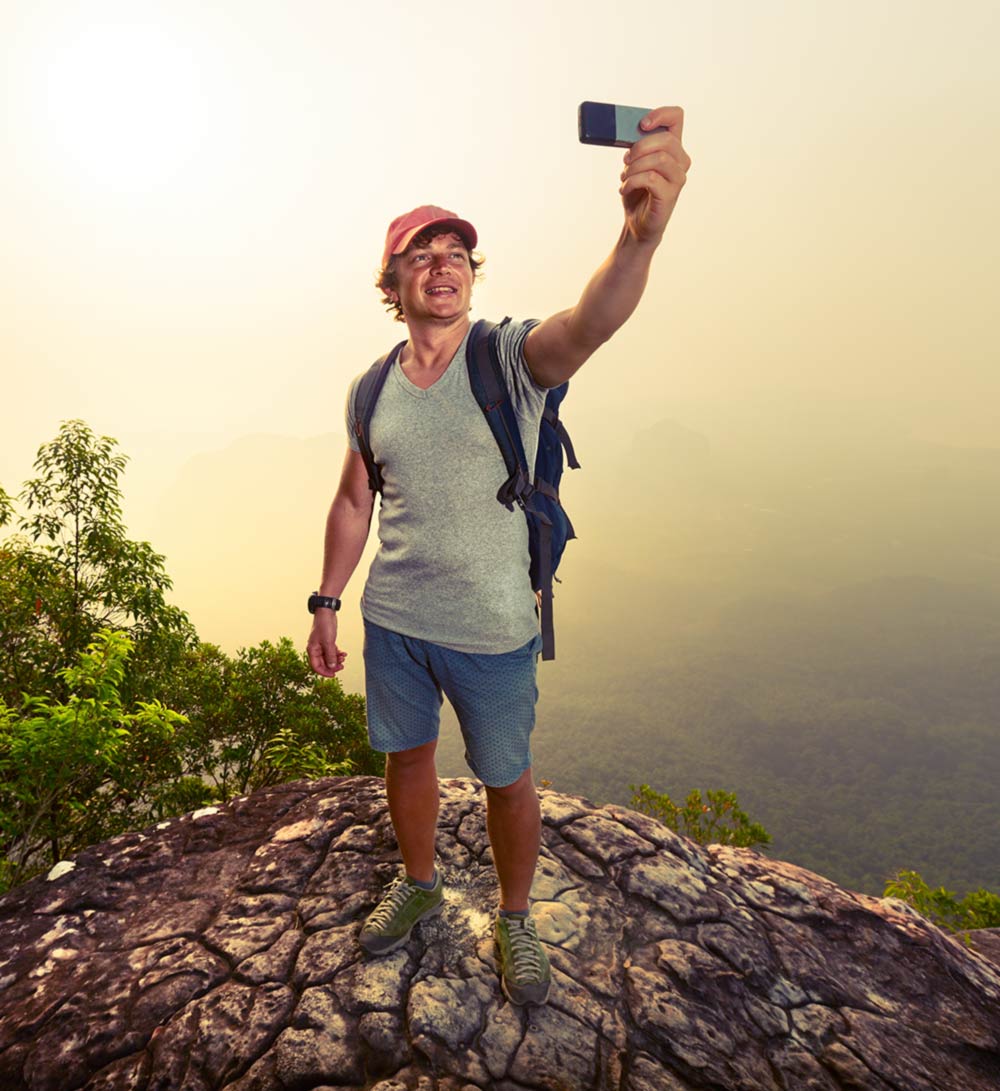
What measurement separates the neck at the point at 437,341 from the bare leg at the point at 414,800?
1479 mm

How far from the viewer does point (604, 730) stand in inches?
3531

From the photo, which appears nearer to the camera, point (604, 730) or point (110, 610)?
point (110, 610)

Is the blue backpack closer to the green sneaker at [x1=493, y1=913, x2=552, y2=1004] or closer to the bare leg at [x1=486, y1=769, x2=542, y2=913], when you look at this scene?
the bare leg at [x1=486, y1=769, x2=542, y2=913]

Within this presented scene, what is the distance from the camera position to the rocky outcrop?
2371 mm

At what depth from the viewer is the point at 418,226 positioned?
2.24 meters

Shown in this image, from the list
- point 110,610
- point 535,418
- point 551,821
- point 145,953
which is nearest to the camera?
point 535,418

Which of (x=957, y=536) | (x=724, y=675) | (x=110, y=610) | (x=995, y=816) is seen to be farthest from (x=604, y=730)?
(x=957, y=536)

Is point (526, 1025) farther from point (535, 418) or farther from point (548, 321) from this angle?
point (548, 321)

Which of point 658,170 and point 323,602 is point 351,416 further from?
point 658,170

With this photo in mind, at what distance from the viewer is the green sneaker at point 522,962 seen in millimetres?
2525

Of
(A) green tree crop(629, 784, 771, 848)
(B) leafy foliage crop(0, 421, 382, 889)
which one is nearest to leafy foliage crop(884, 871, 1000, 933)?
(A) green tree crop(629, 784, 771, 848)

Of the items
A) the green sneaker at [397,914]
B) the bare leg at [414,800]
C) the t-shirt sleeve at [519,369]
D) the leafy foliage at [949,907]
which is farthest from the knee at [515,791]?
the leafy foliage at [949,907]

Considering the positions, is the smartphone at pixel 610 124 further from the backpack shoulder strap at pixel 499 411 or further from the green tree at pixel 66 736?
the green tree at pixel 66 736

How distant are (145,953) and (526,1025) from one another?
1703mm
